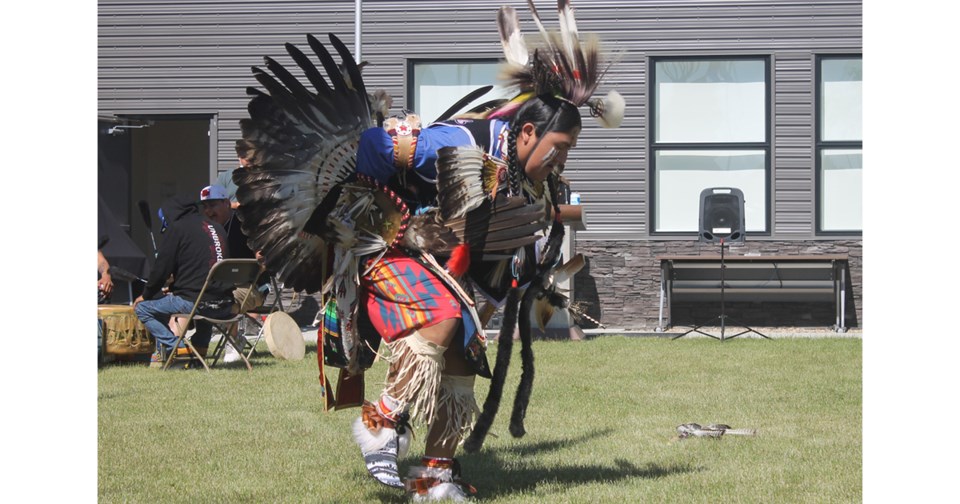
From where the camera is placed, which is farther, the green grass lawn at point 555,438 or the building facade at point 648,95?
the building facade at point 648,95

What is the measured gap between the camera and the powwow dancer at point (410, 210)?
4391mm

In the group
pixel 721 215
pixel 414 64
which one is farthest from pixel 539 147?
pixel 414 64

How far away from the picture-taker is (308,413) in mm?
6977

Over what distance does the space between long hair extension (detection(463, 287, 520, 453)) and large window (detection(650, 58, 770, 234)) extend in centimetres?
991

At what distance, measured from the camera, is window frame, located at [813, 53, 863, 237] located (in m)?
14.2

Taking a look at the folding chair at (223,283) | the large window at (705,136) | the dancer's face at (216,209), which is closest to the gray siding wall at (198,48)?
the large window at (705,136)

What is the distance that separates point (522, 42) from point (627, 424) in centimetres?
263

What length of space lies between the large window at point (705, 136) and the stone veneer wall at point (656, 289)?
357 mm

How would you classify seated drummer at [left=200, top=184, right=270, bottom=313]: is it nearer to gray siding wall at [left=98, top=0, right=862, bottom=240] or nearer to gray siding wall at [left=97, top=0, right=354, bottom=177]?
gray siding wall at [left=98, top=0, right=862, bottom=240]

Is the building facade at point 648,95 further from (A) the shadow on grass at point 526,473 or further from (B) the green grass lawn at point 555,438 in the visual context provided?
(A) the shadow on grass at point 526,473

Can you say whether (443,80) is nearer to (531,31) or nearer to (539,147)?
(531,31)

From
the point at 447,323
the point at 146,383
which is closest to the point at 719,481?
the point at 447,323

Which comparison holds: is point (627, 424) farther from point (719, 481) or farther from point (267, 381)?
point (267, 381)

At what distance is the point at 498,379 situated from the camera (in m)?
4.75
